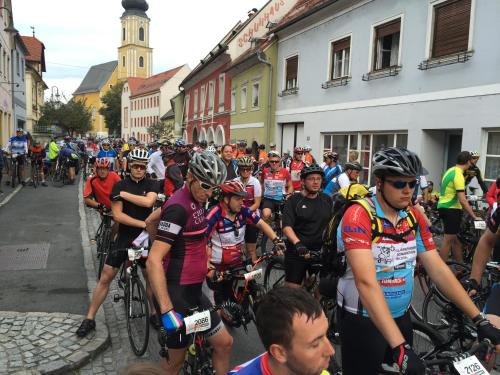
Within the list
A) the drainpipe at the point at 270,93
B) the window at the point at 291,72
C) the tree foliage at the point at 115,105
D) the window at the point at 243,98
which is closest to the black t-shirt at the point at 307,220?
the window at the point at 291,72

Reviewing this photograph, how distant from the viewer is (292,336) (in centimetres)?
172

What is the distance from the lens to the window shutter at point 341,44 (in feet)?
50.2

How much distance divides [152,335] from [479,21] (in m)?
9.73

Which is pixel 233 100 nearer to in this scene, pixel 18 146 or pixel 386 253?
pixel 18 146

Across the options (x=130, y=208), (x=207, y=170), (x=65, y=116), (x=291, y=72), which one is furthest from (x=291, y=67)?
(x=65, y=116)

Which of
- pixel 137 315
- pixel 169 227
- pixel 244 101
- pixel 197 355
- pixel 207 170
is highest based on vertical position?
pixel 244 101

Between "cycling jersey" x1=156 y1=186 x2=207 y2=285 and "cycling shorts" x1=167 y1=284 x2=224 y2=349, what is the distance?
5 centimetres

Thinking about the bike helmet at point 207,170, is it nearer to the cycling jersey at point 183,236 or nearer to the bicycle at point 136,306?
the cycling jersey at point 183,236

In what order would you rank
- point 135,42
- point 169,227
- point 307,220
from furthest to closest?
point 135,42, point 307,220, point 169,227

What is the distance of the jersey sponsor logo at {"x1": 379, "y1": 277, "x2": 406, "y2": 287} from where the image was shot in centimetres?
248

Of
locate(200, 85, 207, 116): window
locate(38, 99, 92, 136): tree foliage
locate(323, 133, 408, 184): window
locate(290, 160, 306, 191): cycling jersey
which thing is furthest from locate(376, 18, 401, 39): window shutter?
locate(38, 99, 92, 136): tree foliage

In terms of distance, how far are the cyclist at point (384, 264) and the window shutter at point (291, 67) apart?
17435 millimetres

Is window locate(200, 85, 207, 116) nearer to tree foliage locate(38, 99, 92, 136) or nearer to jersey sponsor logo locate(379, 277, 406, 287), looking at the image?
tree foliage locate(38, 99, 92, 136)

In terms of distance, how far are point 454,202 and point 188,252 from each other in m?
5.22
